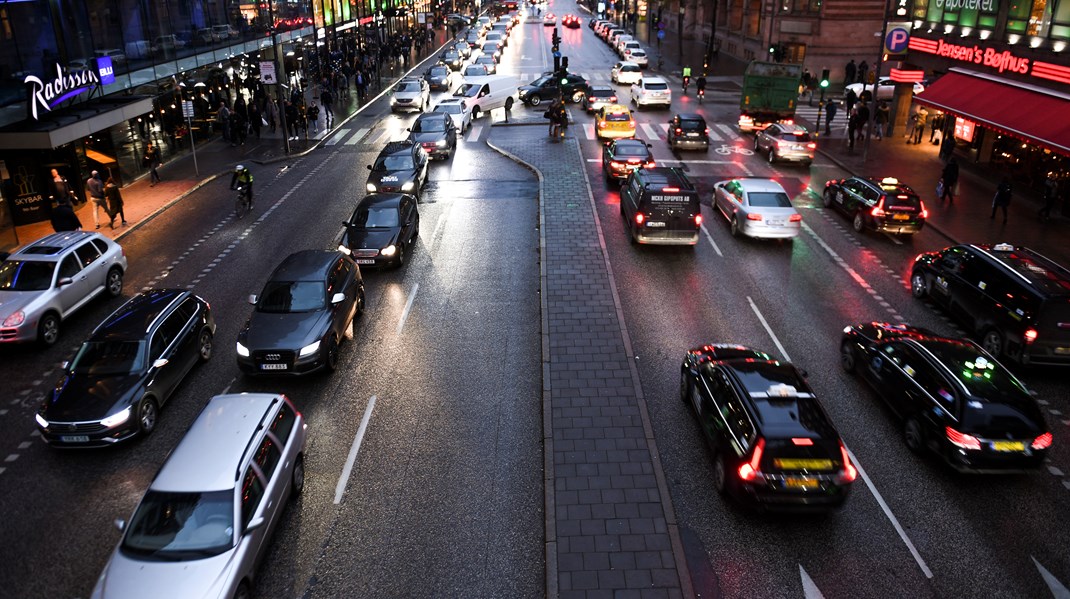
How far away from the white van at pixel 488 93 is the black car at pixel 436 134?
295 inches

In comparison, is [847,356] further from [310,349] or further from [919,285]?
[310,349]

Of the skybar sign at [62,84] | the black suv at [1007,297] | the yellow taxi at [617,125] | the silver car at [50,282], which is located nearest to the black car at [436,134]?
the yellow taxi at [617,125]

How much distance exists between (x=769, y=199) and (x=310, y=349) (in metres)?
13.9

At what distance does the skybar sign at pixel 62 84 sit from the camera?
824 inches

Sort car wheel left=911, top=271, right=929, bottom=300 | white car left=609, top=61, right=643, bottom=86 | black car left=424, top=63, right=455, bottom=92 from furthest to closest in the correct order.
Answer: white car left=609, top=61, right=643, bottom=86
black car left=424, top=63, right=455, bottom=92
car wheel left=911, top=271, right=929, bottom=300

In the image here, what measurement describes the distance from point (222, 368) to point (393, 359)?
3.32m

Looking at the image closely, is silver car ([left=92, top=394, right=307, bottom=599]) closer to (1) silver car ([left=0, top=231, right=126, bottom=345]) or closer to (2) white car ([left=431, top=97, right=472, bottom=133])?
(1) silver car ([left=0, top=231, right=126, bottom=345])

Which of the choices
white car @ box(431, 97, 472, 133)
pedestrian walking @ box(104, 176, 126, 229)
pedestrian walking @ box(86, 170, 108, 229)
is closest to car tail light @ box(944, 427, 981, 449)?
pedestrian walking @ box(104, 176, 126, 229)

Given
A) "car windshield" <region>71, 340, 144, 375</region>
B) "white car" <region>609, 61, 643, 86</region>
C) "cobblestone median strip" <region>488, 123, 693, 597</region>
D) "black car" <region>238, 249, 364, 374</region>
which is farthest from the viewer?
"white car" <region>609, 61, 643, 86</region>

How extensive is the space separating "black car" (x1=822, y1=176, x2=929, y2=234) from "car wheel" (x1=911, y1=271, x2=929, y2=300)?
3986 mm

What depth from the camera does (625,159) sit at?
85.1ft

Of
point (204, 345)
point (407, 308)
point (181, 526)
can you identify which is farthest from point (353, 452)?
point (407, 308)

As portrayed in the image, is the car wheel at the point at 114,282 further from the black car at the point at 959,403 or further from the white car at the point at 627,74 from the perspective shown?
the white car at the point at 627,74

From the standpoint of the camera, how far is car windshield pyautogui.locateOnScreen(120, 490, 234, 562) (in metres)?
8.28
